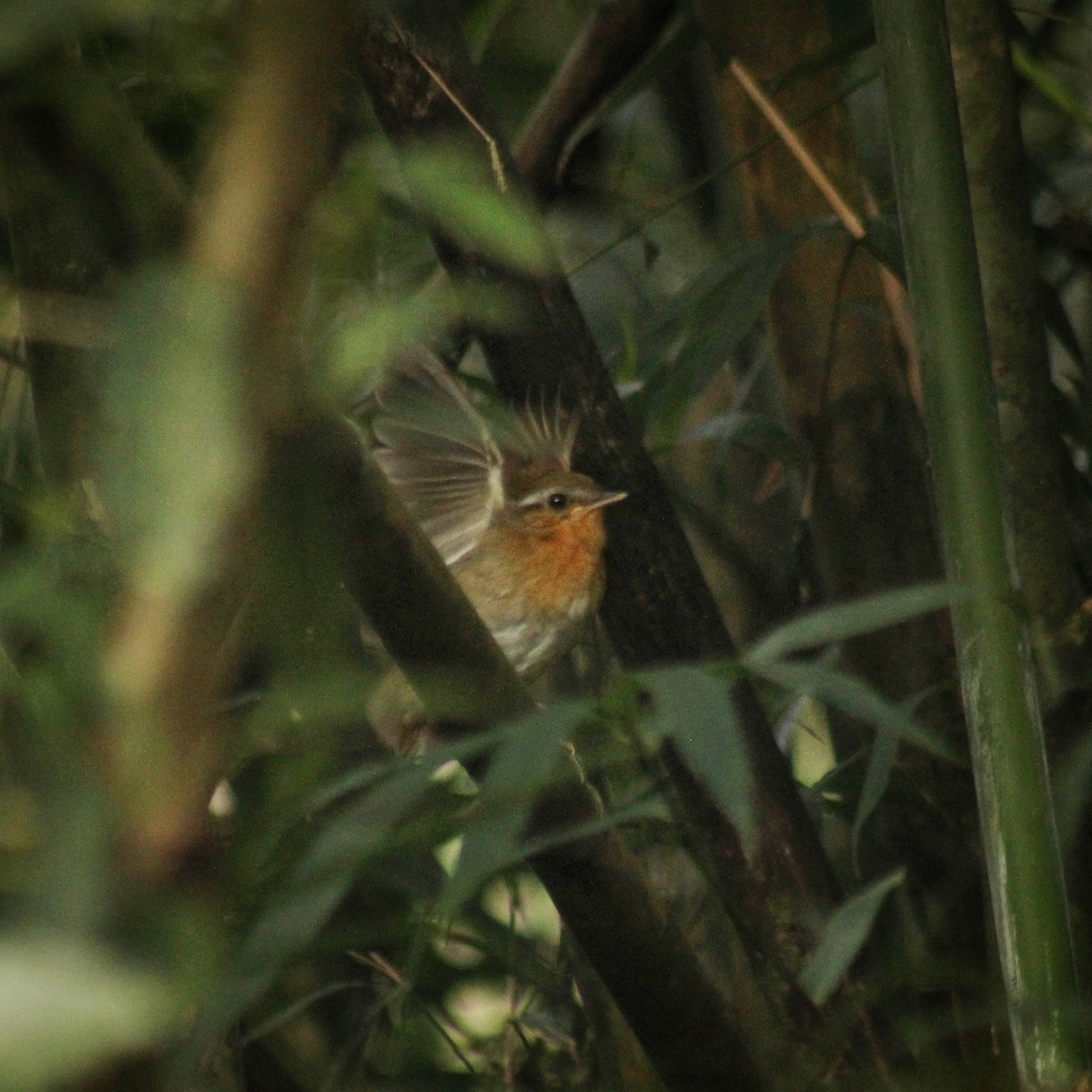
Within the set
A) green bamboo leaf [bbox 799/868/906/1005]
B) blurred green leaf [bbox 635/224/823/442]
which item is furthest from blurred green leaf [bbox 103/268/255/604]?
blurred green leaf [bbox 635/224/823/442]

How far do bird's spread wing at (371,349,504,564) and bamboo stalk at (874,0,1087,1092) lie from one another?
729 millimetres

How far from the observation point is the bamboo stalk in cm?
95

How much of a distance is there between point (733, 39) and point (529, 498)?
2.88 ft

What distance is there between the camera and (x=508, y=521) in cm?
273

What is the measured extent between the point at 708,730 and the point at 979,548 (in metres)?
0.37

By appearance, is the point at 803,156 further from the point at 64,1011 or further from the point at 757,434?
the point at 64,1011

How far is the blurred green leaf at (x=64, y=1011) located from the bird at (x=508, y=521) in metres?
1.66

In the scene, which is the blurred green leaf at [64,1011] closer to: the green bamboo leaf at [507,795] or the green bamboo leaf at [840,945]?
the green bamboo leaf at [507,795]

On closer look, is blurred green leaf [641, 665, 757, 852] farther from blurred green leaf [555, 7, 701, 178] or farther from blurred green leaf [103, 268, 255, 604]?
blurred green leaf [555, 7, 701, 178]

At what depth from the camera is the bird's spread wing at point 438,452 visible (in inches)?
71.4

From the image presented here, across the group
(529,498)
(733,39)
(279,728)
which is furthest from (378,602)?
(529,498)

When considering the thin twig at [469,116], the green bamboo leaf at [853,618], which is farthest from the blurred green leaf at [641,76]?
the green bamboo leaf at [853,618]

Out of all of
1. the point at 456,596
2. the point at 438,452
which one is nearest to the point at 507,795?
the point at 456,596

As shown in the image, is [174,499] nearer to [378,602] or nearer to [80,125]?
[80,125]
